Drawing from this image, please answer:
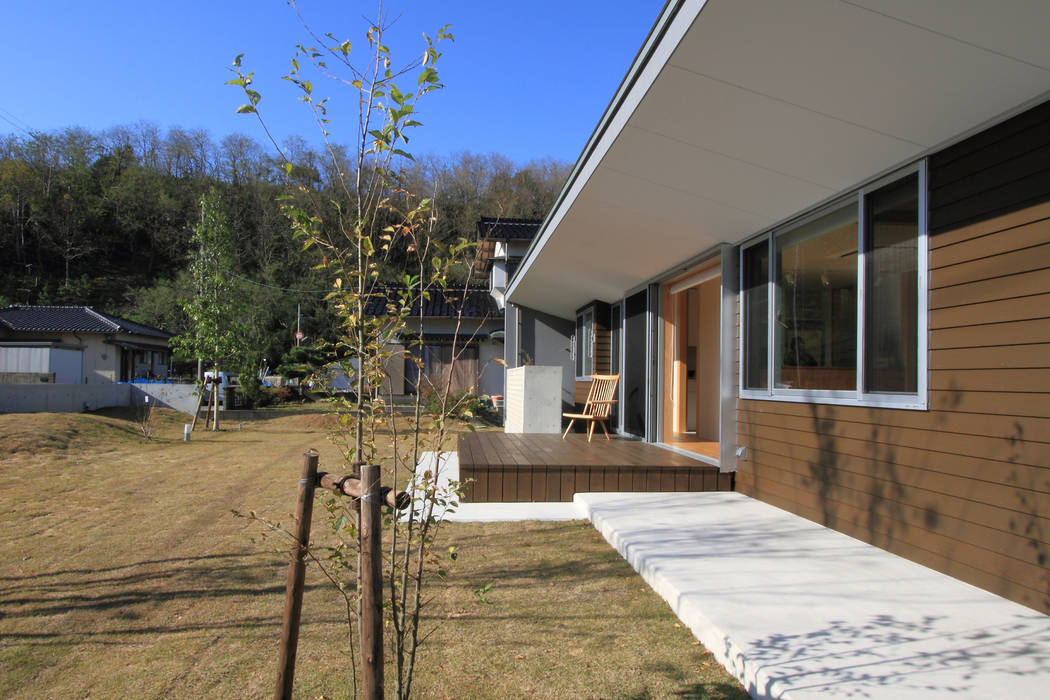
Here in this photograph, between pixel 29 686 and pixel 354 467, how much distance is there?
4.63ft

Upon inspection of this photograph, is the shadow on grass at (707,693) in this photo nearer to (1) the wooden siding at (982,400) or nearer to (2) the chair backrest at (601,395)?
(1) the wooden siding at (982,400)

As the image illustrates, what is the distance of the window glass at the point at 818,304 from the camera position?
338cm

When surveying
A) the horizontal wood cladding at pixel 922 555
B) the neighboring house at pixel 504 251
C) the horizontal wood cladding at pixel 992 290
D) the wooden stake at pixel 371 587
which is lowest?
the horizontal wood cladding at pixel 922 555

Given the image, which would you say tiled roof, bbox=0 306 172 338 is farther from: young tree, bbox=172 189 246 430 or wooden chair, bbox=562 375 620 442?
wooden chair, bbox=562 375 620 442

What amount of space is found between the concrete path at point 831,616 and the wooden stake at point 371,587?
117 cm

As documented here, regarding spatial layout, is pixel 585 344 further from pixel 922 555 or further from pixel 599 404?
pixel 922 555

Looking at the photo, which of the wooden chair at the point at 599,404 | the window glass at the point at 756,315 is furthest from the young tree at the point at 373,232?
the wooden chair at the point at 599,404

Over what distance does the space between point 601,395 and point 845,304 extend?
14.3 ft

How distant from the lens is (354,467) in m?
1.74

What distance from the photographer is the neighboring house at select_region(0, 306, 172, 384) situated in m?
13.8

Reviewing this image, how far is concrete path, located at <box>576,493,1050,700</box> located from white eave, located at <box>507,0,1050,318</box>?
1.86 metres

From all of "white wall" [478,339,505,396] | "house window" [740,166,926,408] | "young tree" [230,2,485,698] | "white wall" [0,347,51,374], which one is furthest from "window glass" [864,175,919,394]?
"white wall" [0,347,51,374]

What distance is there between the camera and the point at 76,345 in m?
15.8

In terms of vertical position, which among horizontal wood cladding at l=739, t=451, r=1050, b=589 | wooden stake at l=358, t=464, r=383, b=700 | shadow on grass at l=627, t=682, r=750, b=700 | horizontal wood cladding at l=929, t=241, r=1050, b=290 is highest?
horizontal wood cladding at l=929, t=241, r=1050, b=290
